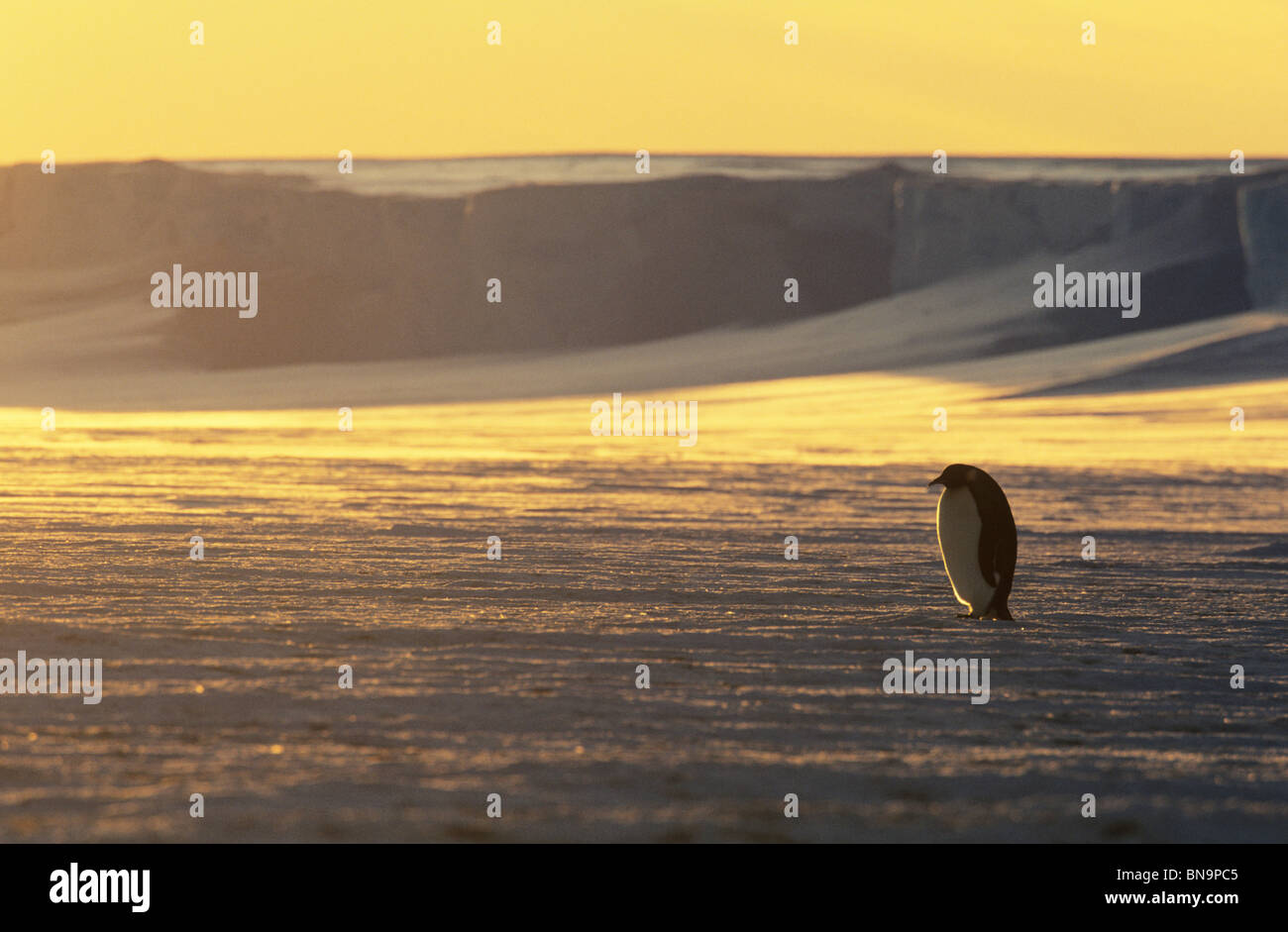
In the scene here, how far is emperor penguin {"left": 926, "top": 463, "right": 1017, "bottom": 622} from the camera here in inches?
427

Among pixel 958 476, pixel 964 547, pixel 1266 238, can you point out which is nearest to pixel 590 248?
pixel 1266 238

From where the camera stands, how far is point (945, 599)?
11.7 metres

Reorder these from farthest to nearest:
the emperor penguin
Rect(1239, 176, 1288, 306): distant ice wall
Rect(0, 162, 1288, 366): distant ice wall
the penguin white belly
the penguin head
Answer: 1. Rect(0, 162, 1288, 366): distant ice wall
2. Rect(1239, 176, 1288, 306): distant ice wall
3. the penguin head
4. the penguin white belly
5. the emperor penguin

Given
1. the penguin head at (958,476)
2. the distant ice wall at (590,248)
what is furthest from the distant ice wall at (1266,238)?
the penguin head at (958,476)

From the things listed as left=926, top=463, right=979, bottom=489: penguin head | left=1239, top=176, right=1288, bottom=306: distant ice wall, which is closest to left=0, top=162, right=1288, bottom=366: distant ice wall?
left=1239, top=176, right=1288, bottom=306: distant ice wall

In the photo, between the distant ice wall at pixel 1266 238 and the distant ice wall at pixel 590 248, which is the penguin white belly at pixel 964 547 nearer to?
the distant ice wall at pixel 1266 238

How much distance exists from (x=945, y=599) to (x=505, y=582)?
285 centimetres

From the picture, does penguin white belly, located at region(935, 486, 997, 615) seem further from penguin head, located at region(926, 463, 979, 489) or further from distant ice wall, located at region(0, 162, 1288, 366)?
distant ice wall, located at region(0, 162, 1288, 366)

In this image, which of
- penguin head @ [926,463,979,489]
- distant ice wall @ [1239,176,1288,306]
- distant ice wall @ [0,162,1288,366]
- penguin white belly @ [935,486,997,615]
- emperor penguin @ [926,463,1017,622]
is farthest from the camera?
distant ice wall @ [0,162,1288,366]

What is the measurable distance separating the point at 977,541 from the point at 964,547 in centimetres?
10

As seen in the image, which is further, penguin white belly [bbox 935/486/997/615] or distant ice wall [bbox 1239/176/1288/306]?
distant ice wall [bbox 1239/176/1288/306]

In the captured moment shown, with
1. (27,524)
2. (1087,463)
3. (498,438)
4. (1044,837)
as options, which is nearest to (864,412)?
(498,438)

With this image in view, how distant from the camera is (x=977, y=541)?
11016 millimetres

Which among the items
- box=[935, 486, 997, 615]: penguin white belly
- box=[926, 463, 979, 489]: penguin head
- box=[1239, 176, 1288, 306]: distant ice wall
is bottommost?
box=[935, 486, 997, 615]: penguin white belly
